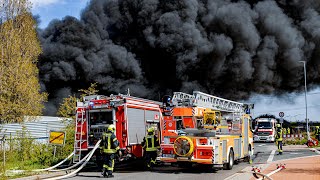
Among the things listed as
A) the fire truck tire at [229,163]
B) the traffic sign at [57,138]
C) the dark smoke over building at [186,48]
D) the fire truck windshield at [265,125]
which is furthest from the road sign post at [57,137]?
the fire truck windshield at [265,125]

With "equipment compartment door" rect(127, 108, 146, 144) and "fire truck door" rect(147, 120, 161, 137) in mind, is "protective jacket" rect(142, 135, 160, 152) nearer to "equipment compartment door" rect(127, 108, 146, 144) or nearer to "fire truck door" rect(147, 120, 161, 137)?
"equipment compartment door" rect(127, 108, 146, 144)

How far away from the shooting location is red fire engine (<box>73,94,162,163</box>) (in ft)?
38.1

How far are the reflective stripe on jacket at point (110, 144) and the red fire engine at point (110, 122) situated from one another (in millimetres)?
1288

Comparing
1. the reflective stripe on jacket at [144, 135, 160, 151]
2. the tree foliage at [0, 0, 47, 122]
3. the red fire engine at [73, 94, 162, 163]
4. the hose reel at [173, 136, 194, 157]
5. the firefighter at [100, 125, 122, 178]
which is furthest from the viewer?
the tree foliage at [0, 0, 47, 122]

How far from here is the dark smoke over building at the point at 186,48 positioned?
28.2 meters

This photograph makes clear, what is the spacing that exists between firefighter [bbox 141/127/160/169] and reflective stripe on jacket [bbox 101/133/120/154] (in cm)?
165

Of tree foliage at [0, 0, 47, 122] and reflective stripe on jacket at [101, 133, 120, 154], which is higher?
tree foliage at [0, 0, 47, 122]

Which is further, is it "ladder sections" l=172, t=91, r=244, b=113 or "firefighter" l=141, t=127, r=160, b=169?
"ladder sections" l=172, t=91, r=244, b=113

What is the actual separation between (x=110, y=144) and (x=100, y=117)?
6.92ft

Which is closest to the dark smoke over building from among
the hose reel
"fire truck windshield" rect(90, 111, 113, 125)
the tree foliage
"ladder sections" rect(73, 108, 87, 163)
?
the tree foliage

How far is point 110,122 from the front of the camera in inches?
470

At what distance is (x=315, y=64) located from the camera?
31.6m

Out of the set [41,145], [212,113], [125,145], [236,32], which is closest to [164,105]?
[212,113]

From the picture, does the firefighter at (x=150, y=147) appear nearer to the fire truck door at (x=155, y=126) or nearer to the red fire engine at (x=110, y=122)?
the red fire engine at (x=110, y=122)
